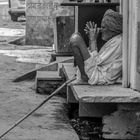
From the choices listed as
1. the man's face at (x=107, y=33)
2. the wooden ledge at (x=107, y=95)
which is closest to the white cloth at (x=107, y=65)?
the man's face at (x=107, y=33)

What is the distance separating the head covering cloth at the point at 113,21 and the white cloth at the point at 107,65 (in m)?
0.15

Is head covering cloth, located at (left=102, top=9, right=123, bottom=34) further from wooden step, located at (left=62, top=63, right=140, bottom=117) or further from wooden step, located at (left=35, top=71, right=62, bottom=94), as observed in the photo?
wooden step, located at (left=35, top=71, right=62, bottom=94)

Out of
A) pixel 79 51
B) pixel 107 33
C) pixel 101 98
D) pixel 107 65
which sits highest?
pixel 107 33

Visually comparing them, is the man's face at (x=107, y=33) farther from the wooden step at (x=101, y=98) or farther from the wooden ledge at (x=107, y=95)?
the wooden ledge at (x=107, y=95)

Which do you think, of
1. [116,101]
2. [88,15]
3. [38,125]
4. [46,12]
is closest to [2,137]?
[38,125]

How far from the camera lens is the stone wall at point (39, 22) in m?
16.7

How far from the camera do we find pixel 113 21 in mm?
7066

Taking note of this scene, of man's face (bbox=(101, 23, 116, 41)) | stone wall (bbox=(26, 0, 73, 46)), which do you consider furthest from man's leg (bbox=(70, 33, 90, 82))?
stone wall (bbox=(26, 0, 73, 46))

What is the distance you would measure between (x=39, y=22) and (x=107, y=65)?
1009 centimetres

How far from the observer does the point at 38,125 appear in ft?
22.5

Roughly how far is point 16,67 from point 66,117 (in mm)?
4674

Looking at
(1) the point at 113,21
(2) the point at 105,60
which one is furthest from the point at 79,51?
(1) the point at 113,21

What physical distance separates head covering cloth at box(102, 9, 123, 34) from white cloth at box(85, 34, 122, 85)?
149 millimetres

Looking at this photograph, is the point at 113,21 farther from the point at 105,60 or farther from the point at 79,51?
the point at 79,51
